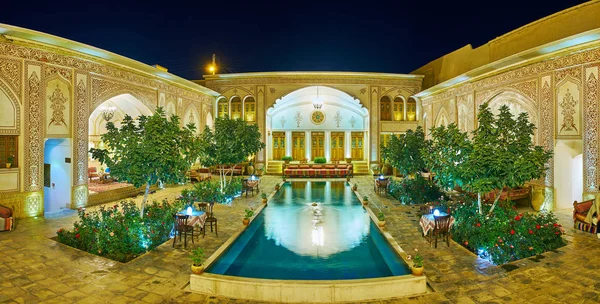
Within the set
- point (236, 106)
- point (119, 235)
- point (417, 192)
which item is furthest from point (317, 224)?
point (236, 106)

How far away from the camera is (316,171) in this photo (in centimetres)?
2155

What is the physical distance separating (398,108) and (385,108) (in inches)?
34.6

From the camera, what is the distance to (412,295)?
5.21 meters

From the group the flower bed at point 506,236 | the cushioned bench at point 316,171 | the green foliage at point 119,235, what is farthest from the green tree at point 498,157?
the cushioned bench at point 316,171

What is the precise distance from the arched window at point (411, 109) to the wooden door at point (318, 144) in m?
6.14

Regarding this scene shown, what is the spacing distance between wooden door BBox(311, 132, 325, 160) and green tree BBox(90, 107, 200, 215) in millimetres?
17016

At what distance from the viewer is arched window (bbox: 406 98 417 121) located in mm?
22969

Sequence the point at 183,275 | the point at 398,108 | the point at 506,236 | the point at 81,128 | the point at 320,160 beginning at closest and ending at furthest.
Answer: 1. the point at 183,275
2. the point at 506,236
3. the point at 81,128
4. the point at 398,108
5. the point at 320,160

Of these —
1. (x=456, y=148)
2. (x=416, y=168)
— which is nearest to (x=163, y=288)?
(x=456, y=148)

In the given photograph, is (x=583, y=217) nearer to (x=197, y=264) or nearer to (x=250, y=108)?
(x=197, y=264)

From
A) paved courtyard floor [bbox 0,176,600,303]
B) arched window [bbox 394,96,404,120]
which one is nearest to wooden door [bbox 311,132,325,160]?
arched window [bbox 394,96,404,120]

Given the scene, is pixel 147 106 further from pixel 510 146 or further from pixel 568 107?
pixel 568 107

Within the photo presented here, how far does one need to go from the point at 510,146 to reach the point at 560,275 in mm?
2903

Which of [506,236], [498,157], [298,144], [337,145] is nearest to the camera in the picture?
[506,236]
